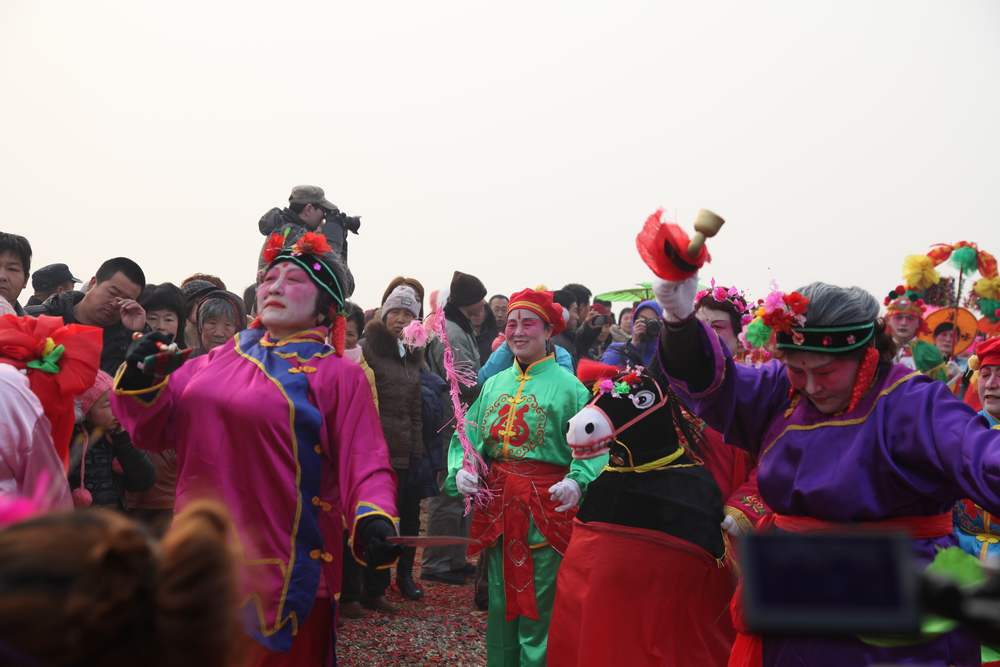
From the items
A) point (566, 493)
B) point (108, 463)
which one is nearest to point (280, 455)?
point (108, 463)

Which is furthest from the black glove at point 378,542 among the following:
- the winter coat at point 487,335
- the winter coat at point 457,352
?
the winter coat at point 487,335

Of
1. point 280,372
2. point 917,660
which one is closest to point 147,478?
point 280,372

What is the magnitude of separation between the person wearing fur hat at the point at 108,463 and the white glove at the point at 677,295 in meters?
2.60

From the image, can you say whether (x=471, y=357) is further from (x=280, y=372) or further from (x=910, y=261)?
(x=280, y=372)

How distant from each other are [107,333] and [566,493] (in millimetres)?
2586

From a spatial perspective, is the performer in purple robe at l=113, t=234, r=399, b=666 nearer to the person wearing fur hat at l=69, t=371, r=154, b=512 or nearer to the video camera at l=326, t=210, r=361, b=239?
the person wearing fur hat at l=69, t=371, r=154, b=512

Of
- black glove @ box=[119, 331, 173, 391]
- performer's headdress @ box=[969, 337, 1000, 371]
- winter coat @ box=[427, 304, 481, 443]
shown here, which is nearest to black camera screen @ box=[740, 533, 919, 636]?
black glove @ box=[119, 331, 173, 391]

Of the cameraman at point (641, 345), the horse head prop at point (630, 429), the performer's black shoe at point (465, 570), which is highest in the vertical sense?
the cameraman at point (641, 345)

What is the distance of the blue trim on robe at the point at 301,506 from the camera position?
3.83m

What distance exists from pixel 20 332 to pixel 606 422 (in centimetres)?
263

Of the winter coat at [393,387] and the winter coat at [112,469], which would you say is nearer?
the winter coat at [112,469]

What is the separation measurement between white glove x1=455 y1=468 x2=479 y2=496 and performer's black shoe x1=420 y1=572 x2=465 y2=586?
10.5 ft

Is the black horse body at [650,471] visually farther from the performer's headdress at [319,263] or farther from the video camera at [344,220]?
the video camera at [344,220]

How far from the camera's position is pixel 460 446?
6324mm
